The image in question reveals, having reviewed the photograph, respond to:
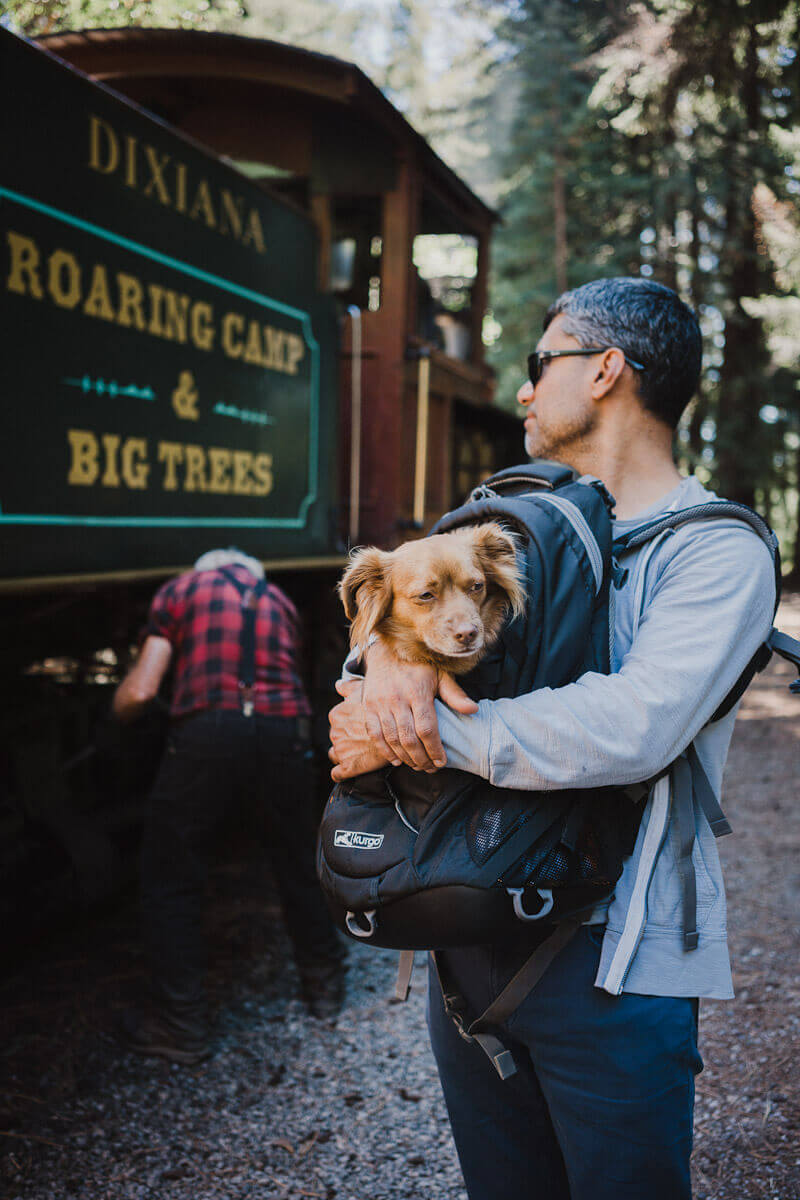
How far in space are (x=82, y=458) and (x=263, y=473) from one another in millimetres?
1375

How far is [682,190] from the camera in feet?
47.2

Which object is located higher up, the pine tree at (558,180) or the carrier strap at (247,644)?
the pine tree at (558,180)

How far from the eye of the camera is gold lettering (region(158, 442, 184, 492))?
153 inches

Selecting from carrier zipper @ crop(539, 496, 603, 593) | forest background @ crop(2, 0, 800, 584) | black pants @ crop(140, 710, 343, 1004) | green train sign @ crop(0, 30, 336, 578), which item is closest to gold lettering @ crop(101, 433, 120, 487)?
green train sign @ crop(0, 30, 336, 578)

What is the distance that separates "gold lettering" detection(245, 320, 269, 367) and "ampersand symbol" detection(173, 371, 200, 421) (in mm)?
502

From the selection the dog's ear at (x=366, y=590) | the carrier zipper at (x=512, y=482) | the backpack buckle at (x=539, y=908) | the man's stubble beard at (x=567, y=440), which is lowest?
the backpack buckle at (x=539, y=908)

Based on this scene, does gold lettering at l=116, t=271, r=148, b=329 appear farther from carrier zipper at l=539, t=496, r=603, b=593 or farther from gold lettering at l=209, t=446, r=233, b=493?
carrier zipper at l=539, t=496, r=603, b=593

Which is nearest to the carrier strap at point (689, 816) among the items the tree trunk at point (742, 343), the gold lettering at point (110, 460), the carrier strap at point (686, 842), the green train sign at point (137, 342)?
the carrier strap at point (686, 842)

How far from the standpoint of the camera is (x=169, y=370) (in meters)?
3.90

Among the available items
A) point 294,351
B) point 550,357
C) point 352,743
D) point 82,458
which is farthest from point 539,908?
point 294,351

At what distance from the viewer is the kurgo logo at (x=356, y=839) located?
1.28 metres

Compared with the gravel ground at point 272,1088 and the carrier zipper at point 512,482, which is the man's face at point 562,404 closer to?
the carrier zipper at point 512,482

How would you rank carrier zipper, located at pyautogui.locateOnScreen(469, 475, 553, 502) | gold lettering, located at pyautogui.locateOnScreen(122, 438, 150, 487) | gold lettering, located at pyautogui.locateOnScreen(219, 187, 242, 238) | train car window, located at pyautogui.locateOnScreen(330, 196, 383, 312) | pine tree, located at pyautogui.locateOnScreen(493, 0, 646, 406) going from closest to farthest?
carrier zipper, located at pyautogui.locateOnScreen(469, 475, 553, 502) < gold lettering, located at pyautogui.locateOnScreen(122, 438, 150, 487) < gold lettering, located at pyautogui.locateOnScreen(219, 187, 242, 238) < train car window, located at pyautogui.locateOnScreen(330, 196, 383, 312) < pine tree, located at pyautogui.locateOnScreen(493, 0, 646, 406)

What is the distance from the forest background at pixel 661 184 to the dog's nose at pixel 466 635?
39.5ft
